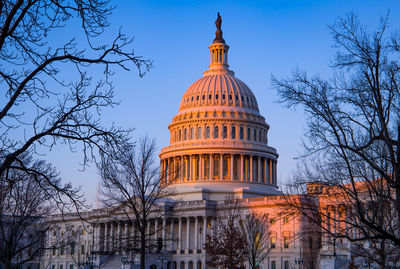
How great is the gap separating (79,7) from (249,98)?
12864 cm

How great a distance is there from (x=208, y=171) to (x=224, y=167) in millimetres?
3762

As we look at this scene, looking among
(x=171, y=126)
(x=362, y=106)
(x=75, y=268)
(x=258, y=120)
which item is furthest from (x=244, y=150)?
(x=362, y=106)

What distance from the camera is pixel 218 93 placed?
14112 centimetres

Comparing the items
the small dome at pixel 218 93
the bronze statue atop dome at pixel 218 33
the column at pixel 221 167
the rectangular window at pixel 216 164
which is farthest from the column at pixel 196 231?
the bronze statue atop dome at pixel 218 33

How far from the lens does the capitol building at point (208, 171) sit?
115 meters

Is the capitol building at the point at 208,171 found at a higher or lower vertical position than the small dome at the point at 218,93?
lower

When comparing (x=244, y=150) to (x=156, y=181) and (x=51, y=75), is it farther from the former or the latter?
(x=51, y=75)

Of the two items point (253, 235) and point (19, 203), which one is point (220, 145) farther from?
point (19, 203)

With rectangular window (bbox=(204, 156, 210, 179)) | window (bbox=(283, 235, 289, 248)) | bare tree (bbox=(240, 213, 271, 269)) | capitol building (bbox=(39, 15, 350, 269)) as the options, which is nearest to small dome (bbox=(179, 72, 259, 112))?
capitol building (bbox=(39, 15, 350, 269))

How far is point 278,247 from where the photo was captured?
107312mm

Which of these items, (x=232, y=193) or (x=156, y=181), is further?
(x=232, y=193)

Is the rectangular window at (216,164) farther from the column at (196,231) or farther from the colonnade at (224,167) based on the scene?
the column at (196,231)

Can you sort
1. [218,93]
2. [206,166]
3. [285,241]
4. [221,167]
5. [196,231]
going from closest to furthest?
1. [285,241]
2. [196,231]
3. [221,167]
4. [206,166]
5. [218,93]

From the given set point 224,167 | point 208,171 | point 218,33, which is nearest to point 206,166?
point 208,171
